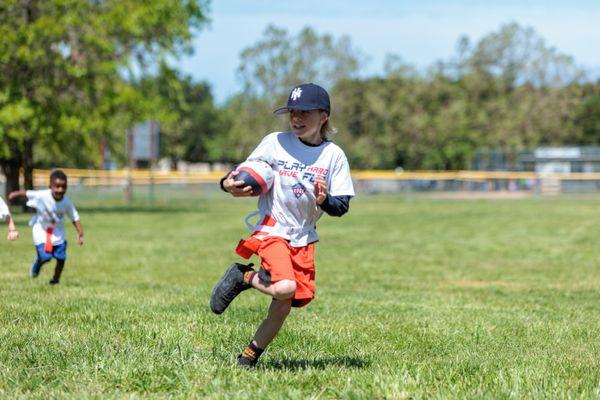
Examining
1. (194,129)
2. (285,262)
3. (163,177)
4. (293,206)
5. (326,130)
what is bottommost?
(163,177)

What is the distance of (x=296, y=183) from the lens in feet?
18.6

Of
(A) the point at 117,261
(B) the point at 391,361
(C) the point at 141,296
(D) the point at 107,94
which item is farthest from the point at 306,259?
(D) the point at 107,94

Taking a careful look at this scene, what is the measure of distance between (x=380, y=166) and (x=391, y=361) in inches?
2818

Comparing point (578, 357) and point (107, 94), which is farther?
point (107, 94)

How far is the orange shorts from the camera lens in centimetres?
549

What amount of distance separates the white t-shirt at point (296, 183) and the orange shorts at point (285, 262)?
0.06 meters

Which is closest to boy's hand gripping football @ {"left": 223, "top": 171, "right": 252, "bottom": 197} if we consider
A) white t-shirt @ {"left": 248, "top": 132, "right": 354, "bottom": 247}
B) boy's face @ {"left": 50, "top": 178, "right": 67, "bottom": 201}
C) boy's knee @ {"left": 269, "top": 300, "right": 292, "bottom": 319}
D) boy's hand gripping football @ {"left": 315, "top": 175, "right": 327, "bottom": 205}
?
white t-shirt @ {"left": 248, "top": 132, "right": 354, "bottom": 247}

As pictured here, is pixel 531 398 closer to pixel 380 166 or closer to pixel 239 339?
pixel 239 339

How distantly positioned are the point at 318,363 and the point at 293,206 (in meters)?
1.14

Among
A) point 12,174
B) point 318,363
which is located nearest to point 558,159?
point 12,174

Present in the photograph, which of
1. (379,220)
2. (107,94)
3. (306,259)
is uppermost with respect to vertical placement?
(107,94)

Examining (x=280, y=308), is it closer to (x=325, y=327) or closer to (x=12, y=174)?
(x=325, y=327)

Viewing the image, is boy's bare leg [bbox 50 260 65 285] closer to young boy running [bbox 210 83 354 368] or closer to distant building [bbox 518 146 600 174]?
young boy running [bbox 210 83 354 368]

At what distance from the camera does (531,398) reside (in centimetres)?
484
